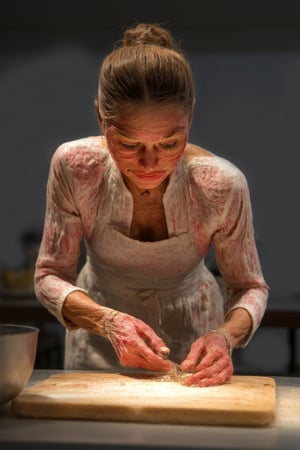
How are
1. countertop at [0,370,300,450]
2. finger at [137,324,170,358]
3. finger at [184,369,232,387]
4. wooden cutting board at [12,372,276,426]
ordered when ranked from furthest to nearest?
finger at [137,324,170,358]
finger at [184,369,232,387]
wooden cutting board at [12,372,276,426]
countertop at [0,370,300,450]

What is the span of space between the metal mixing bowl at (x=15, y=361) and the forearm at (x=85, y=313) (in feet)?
1.20

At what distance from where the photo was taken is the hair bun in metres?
1.70

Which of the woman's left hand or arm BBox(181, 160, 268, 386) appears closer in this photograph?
the woman's left hand

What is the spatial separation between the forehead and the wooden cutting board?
1.71 ft

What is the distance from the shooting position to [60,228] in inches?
71.6

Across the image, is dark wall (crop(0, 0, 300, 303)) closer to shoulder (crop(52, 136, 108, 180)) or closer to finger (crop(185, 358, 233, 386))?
shoulder (crop(52, 136, 108, 180))

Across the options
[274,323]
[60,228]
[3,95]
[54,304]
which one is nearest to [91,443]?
[54,304]

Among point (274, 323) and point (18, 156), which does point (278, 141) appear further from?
point (274, 323)

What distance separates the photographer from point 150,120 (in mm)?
1564

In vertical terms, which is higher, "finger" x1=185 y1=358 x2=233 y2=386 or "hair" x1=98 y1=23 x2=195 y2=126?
"hair" x1=98 y1=23 x2=195 y2=126

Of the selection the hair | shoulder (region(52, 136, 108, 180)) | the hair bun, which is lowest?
shoulder (region(52, 136, 108, 180))

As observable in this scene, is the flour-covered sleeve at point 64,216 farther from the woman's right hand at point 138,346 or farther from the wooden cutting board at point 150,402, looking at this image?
the wooden cutting board at point 150,402

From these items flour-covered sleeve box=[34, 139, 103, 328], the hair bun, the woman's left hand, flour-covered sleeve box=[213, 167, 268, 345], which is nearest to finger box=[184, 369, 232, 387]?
the woman's left hand

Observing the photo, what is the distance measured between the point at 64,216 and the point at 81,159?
15 centimetres
